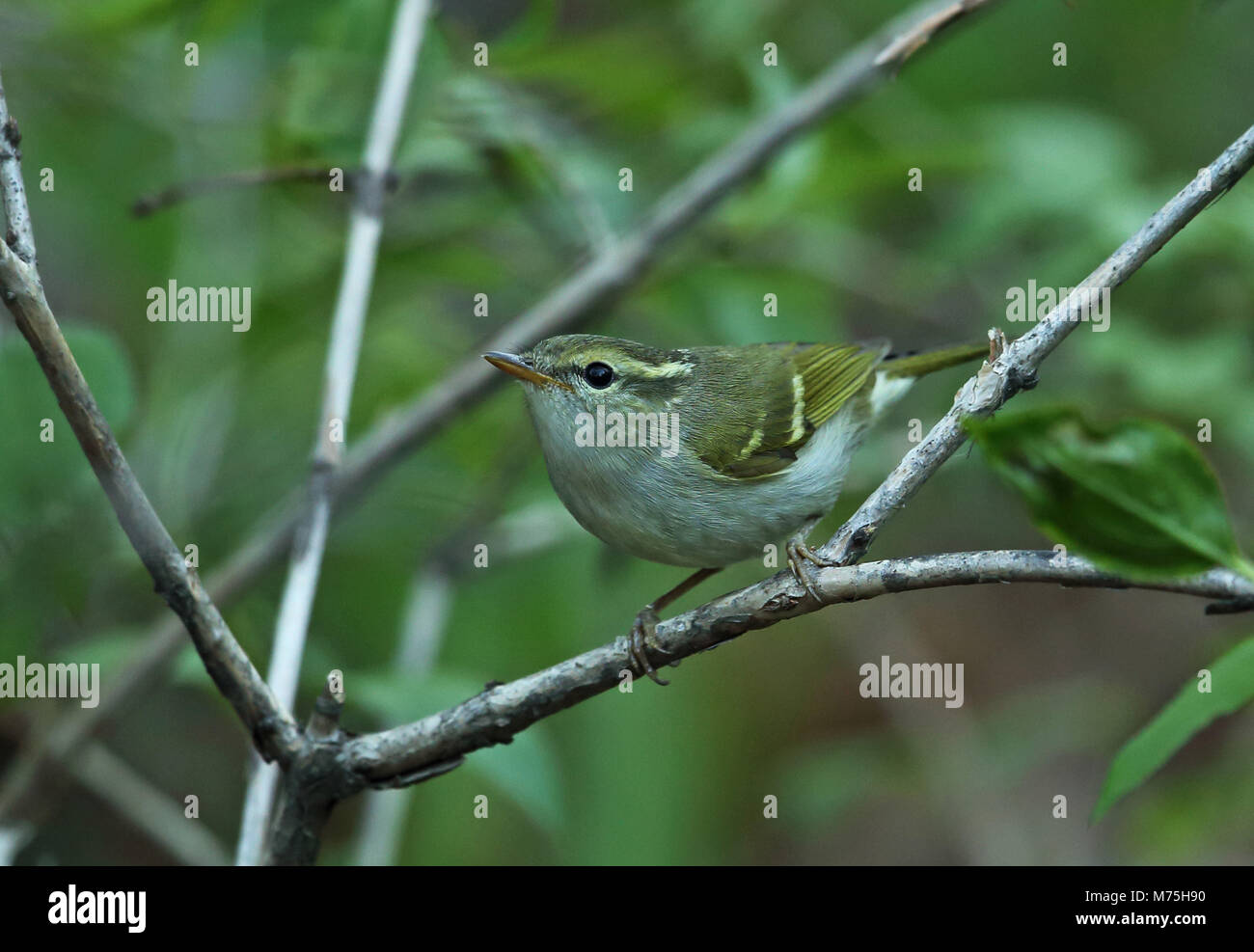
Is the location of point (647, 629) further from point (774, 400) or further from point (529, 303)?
point (529, 303)

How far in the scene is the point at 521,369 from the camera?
3061 millimetres

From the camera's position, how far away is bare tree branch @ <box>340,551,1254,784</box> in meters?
1.88

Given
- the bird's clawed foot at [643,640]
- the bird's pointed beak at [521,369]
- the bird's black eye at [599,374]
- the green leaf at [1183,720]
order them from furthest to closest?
the bird's black eye at [599,374] → the bird's pointed beak at [521,369] → the bird's clawed foot at [643,640] → the green leaf at [1183,720]

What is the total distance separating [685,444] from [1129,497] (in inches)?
68.6

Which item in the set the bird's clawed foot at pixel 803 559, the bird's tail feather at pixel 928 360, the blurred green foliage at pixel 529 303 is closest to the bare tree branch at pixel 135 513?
the blurred green foliage at pixel 529 303

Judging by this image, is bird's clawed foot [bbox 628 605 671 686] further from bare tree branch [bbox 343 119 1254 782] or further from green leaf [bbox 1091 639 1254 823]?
green leaf [bbox 1091 639 1254 823]

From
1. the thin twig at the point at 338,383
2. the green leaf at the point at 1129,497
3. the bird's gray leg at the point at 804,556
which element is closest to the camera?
the green leaf at the point at 1129,497

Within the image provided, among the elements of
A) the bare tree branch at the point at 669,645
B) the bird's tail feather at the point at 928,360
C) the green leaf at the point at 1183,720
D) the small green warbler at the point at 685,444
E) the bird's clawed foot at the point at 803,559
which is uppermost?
the bird's tail feather at the point at 928,360

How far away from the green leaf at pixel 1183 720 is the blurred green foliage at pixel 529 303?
5.94ft

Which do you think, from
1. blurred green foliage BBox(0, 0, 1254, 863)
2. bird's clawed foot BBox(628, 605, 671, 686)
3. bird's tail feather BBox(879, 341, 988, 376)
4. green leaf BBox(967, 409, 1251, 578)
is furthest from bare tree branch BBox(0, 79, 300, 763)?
bird's tail feather BBox(879, 341, 988, 376)

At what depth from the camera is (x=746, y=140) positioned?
4.10 meters

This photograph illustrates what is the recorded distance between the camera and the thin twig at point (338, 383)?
2590mm

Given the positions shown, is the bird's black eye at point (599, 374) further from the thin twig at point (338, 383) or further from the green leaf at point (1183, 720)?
the green leaf at point (1183, 720)

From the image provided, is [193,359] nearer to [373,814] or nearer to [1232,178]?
[373,814]
